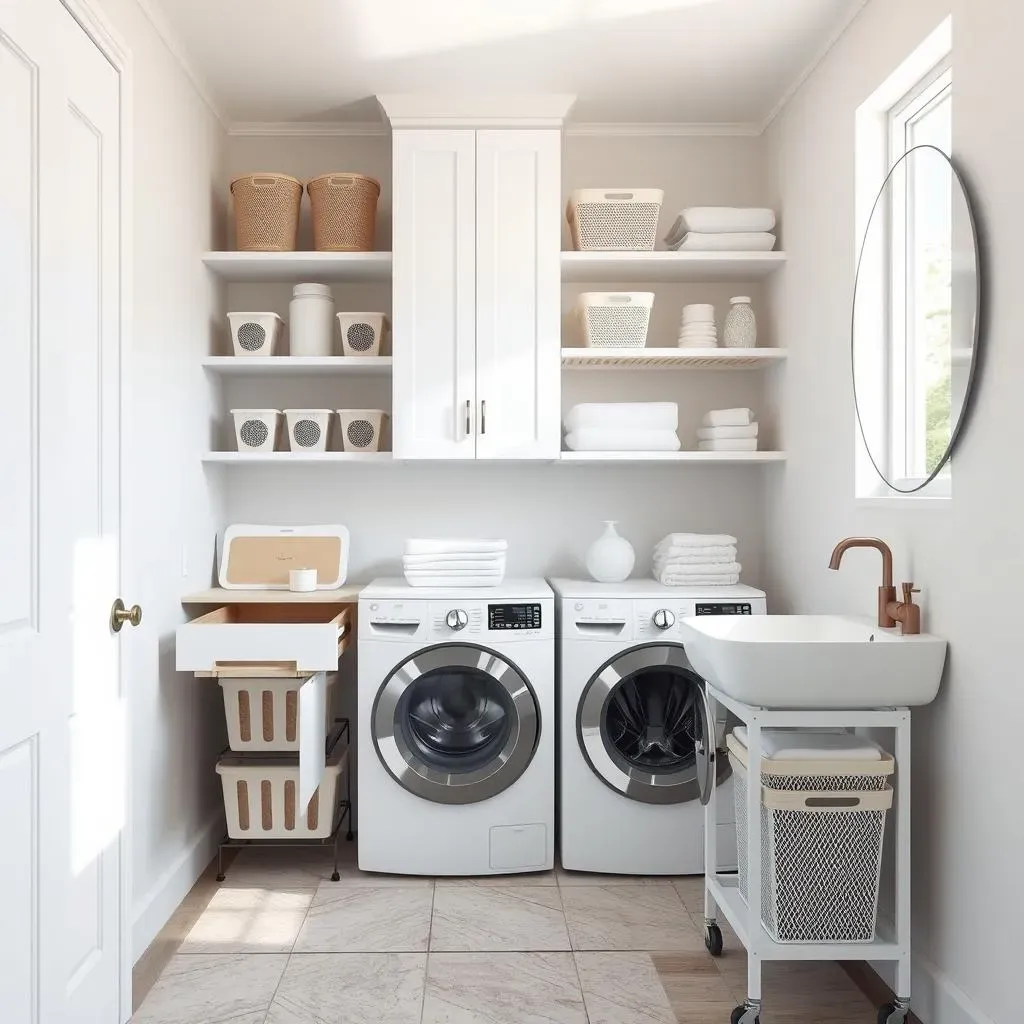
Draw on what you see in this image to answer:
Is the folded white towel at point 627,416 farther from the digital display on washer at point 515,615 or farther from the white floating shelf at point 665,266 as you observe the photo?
the digital display on washer at point 515,615

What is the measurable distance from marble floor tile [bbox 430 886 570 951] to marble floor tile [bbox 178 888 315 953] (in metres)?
0.41

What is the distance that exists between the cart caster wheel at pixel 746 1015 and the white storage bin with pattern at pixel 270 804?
4.78 feet

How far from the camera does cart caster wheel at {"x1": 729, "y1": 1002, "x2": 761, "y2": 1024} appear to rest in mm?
2102

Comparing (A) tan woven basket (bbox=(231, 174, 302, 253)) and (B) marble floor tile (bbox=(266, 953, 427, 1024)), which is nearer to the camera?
(B) marble floor tile (bbox=(266, 953, 427, 1024))

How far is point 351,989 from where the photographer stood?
236 centimetres

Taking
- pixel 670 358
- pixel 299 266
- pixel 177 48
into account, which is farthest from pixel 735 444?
pixel 177 48

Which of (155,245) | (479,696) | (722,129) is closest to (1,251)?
(155,245)

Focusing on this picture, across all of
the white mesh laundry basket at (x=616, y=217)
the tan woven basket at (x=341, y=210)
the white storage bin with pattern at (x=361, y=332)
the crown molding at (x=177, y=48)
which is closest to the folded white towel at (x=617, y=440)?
the white mesh laundry basket at (x=616, y=217)

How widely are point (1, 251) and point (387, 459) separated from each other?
5.70 ft

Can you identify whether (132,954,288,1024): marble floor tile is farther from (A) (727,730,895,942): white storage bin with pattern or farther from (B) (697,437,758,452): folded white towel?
(B) (697,437,758,452): folded white towel

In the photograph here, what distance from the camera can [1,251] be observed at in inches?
61.6

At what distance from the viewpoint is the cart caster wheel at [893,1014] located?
2074 mm

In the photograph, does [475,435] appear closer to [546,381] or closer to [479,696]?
[546,381]

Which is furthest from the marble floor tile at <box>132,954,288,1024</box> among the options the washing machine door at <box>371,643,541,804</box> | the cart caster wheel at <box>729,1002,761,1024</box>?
the cart caster wheel at <box>729,1002,761,1024</box>
